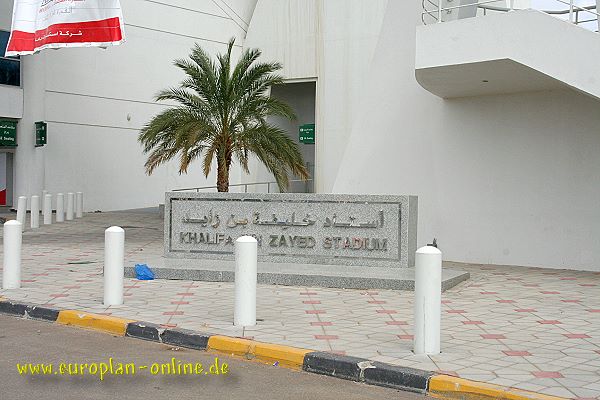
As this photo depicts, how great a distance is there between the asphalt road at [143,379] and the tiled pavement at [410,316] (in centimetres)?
62

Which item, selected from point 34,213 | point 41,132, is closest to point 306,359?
point 34,213

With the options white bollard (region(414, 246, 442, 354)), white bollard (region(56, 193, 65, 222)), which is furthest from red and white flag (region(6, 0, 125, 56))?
white bollard (region(414, 246, 442, 354))

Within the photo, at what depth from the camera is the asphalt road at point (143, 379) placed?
5.69m

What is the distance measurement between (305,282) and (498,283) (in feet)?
10.3

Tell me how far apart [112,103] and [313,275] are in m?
21.9

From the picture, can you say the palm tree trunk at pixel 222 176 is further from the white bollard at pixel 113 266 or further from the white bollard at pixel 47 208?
the white bollard at pixel 113 266

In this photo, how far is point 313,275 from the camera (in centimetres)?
1129

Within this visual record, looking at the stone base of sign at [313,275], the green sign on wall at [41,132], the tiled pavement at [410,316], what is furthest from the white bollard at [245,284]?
the green sign on wall at [41,132]

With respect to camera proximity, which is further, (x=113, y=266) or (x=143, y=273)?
(x=143, y=273)

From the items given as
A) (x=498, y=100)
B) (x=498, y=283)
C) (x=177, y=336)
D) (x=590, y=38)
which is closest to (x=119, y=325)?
(x=177, y=336)

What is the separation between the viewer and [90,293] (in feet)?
33.5

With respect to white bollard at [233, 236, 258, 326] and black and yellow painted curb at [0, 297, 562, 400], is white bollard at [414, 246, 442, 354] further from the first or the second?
white bollard at [233, 236, 258, 326]

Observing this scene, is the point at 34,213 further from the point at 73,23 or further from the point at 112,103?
the point at 112,103

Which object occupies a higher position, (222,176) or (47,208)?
(222,176)
